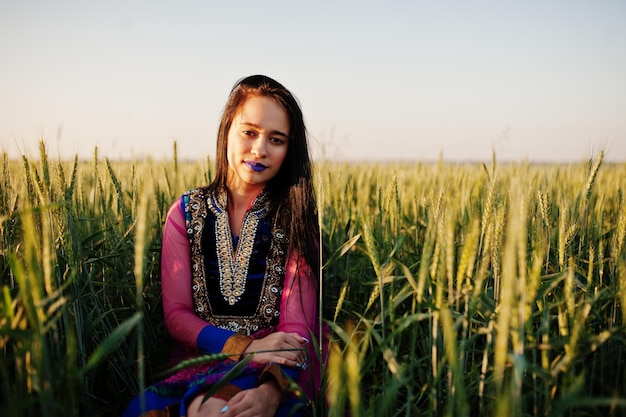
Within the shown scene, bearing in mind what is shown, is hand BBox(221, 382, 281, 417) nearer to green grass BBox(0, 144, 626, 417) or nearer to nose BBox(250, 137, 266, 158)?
green grass BBox(0, 144, 626, 417)

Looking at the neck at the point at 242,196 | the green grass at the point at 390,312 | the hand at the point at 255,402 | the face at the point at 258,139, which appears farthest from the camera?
the neck at the point at 242,196

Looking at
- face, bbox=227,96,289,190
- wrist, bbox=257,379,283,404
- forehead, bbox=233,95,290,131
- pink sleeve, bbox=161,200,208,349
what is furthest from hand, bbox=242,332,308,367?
forehead, bbox=233,95,290,131

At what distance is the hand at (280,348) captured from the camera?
1193 mm

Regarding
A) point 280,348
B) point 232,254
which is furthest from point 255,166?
point 280,348

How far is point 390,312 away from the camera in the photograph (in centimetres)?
98

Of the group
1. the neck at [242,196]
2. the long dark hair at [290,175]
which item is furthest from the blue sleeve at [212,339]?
the neck at [242,196]

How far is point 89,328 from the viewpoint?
125 centimetres

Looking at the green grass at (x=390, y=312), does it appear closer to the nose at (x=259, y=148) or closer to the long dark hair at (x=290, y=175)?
the long dark hair at (x=290, y=175)

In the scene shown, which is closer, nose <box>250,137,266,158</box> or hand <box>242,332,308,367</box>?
hand <box>242,332,308,367</box>

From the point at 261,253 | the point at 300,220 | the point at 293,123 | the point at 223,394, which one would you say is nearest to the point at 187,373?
the point at 223,394

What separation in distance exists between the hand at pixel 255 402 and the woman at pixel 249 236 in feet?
0.73

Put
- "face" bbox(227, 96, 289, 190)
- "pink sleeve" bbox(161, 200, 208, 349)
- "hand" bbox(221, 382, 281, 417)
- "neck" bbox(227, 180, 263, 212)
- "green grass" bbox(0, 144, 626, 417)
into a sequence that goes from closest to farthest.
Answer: "green grass" bbox(0, 144, 626, 417) → "hand" bbox(221, 382, 281, 417) → "pink sleeve" bbox(161, 200, 208, 349) → "face" bbox(227, 96, 289, 190) → "neck" bbox(227, 180, 263, 212)

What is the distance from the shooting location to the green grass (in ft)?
2.47

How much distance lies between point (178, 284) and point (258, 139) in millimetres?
555
